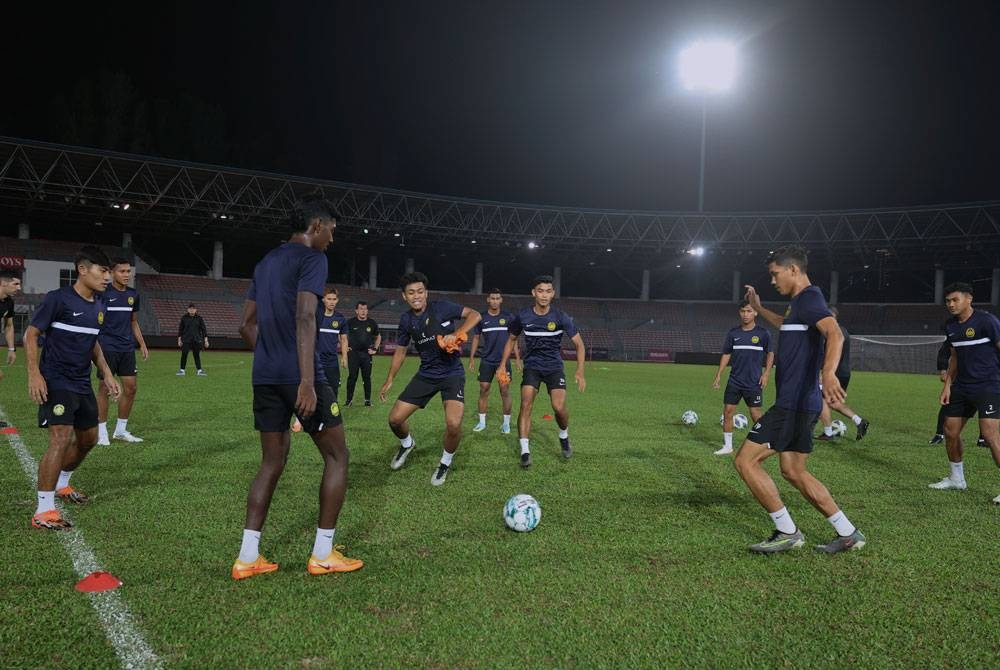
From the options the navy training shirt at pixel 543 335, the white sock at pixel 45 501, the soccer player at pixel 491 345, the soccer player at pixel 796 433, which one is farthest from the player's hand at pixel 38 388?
the soccer player at pixel 491 345

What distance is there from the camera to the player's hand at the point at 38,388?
4840 mm

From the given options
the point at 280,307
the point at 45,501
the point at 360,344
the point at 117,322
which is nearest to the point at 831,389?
the point at 280,307

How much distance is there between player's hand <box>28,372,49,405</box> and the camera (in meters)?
4.84

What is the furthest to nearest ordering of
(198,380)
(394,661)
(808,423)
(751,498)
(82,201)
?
(82,201) → (198,380) → (751,498) → (808,423) → (394,661)

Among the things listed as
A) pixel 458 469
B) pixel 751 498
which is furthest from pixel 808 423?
pixel 458 469

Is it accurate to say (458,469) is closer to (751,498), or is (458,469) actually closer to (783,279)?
(751,498)

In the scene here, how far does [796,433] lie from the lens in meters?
4.54

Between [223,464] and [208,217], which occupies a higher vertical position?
[208,217]

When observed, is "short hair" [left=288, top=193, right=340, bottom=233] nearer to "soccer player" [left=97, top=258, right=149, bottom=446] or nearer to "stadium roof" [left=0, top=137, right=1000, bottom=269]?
"soccer player" [left=97, top=258, right=149, bottom=446]

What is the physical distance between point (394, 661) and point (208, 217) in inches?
1861

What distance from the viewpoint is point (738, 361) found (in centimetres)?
916

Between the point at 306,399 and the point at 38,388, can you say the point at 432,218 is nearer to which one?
the point at 38,388

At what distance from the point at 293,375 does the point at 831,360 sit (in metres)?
3.65

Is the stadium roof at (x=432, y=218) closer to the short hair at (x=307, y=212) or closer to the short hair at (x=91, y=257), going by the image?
the short hair at (x=91, y=257)
